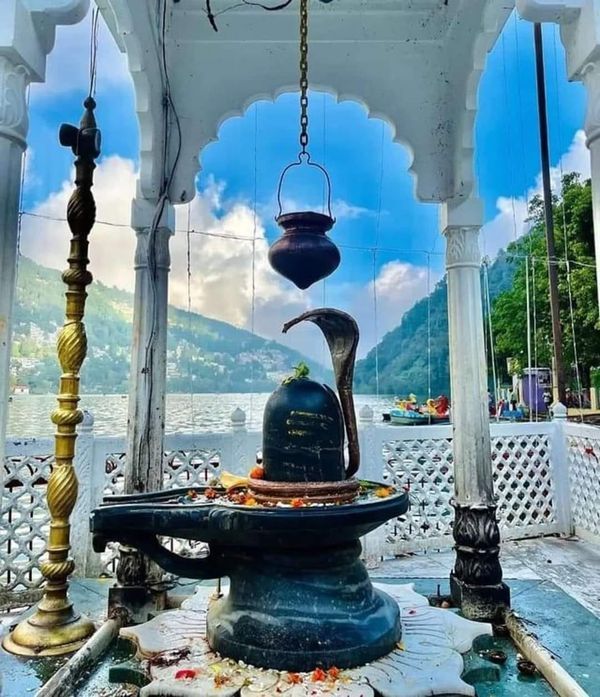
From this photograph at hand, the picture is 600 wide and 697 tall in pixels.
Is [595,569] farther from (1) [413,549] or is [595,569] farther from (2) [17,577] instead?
(2) [17,577]

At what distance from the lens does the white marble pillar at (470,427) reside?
303cm

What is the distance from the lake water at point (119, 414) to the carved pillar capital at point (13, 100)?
192cm

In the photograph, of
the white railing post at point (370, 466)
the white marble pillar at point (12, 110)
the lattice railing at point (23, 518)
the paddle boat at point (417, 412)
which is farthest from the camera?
the paddle boat at point (417, 412)

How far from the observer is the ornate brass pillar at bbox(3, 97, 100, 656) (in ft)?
8.61

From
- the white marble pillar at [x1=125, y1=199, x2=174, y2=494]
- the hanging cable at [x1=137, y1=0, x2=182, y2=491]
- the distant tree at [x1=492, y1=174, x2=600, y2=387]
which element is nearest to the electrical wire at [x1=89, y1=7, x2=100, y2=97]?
the hanging cable at [x1=137, y1=0, x2=182, y2=491]

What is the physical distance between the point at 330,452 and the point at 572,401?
17046 mm

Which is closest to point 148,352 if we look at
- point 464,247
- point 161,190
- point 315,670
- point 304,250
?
point 161,190

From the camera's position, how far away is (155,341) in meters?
3.25

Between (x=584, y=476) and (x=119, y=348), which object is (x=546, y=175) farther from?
(x=119, y=348)

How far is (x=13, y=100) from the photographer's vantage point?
1610mm

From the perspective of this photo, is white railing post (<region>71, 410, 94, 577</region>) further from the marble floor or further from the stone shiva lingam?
the marble floor

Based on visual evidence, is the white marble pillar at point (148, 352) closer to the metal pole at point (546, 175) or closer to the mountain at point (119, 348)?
the mountain at point (119, 348)

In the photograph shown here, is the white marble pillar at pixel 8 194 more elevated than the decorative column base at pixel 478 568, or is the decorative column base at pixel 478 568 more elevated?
the white marble pillar at pixel 8 194

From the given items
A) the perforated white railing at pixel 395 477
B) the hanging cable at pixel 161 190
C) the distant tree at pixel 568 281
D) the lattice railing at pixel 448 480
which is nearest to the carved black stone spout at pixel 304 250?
the hanging cable at pixel 161 190
